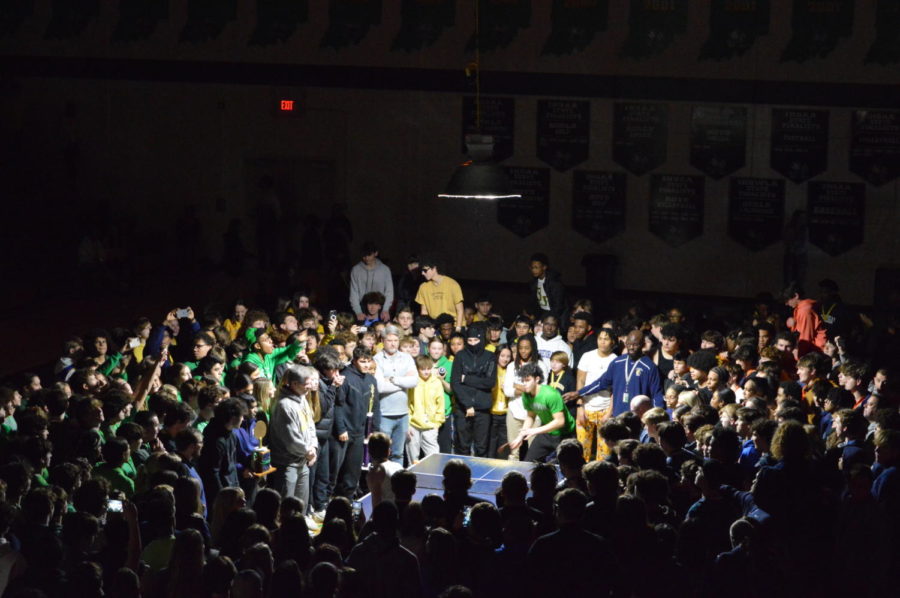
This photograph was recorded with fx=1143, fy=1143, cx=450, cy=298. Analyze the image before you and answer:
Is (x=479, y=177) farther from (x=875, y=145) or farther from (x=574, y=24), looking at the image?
(x=875, y=145)

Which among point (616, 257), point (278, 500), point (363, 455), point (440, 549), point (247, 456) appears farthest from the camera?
point (616, 257)

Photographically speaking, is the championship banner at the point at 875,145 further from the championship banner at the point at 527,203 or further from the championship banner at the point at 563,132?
the championship banner at the point at 527,203

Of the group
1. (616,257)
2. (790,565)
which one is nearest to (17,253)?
(616,257)

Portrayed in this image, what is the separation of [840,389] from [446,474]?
12.5 feet

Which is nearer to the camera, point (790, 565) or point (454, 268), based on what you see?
point (790, 565)

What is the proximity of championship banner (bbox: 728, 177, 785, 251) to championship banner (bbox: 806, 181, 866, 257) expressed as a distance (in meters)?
0.46

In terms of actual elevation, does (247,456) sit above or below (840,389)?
below

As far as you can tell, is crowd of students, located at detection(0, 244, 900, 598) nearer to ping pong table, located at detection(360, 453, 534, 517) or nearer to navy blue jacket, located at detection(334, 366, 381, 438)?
navy blue jacket, located at detection(334, 366, 381, 438)

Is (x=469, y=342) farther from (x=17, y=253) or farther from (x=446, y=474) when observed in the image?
(x=17, y=253)

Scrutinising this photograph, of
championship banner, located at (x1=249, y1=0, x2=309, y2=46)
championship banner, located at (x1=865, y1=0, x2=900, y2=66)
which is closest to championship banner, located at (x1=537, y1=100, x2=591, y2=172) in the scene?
championship banner, located at (x1=865, y1=0, x2=900, y2=66)

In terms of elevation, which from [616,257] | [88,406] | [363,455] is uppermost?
[616,257]

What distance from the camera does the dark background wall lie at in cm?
1673

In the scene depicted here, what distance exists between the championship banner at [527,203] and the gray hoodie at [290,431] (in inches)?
361

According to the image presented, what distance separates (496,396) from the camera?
11.6 metres
